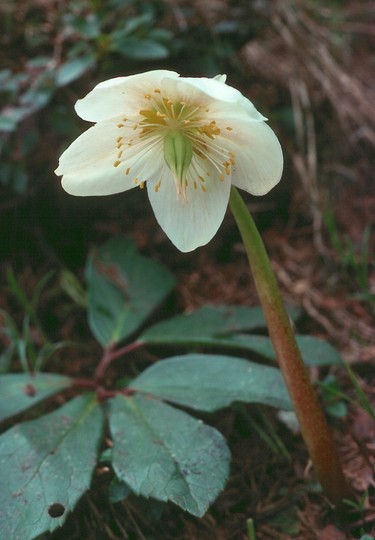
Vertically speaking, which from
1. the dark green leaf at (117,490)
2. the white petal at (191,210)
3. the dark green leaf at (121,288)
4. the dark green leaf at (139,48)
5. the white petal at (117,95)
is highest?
the dark green leaf at (139,48)

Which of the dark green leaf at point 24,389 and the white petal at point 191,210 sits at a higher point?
the white petal at point 191,210

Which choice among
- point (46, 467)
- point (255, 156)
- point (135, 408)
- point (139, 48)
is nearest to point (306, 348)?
point (135, 408)

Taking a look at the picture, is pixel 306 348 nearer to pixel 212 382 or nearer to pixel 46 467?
pixel 212 382

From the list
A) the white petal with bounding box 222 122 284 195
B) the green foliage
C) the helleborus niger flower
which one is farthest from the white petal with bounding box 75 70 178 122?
the green foliage

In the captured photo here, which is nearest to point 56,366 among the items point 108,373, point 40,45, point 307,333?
point 108,373

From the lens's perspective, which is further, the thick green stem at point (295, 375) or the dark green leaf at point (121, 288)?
the dark green leaf at point (121, 288)

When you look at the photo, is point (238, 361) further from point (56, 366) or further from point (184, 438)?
point (56, 366)

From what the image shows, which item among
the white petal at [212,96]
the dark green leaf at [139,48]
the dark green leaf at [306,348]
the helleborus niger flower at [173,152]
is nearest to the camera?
the white petal at [212,96]

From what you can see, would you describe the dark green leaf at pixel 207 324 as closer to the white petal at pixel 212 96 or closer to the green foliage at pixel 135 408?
the green foliage at pixel 135 408

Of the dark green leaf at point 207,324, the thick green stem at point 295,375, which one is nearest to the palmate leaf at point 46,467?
the dark green leaf at point 207,324
